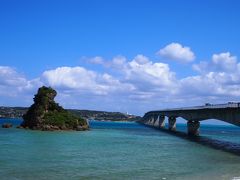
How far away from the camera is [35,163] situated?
40562 millimetres

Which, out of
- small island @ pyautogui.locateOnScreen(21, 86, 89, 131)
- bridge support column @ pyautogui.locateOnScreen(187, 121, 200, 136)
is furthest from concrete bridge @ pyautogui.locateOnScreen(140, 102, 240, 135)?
small island @ pyautogui.locateOnScreen(21, 86, 89, 131)

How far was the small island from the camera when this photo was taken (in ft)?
364

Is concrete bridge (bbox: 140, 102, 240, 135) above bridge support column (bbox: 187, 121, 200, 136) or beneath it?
above

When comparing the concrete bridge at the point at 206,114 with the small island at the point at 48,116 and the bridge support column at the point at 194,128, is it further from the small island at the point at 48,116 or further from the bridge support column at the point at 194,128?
the small island at the point at 48,116

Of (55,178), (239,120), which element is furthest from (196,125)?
(55,178)

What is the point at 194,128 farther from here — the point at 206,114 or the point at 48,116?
the point at 48,116

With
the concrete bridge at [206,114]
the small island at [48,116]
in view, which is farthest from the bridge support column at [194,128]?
the small island at [48,116]

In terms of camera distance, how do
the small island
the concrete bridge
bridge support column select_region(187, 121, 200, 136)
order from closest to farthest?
the concrete bridge
the small island
bridge support column select_region(187, 121, 200, 136)

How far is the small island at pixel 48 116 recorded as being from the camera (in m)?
111

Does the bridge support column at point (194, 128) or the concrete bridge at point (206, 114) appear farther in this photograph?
the bridge support column at point (194, 128)

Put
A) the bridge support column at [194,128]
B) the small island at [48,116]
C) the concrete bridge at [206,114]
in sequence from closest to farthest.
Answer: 1. the concrete bridge at [206,114]
2. the small island at [48,116]
3. the bridge support column at [194,128]

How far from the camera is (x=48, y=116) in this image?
113188mm

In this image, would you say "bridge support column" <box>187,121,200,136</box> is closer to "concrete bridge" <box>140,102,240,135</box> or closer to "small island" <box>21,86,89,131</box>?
"concrete bridge" <box>140,102,240,135</box>

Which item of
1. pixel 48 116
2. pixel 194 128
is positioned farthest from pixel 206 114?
pixel 48 116
